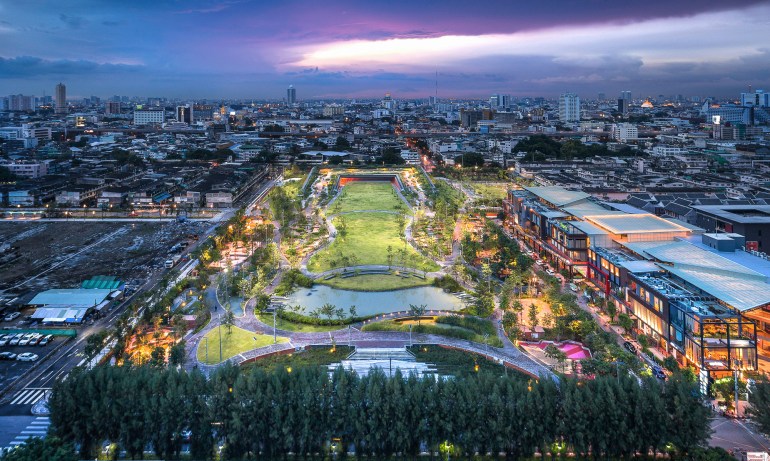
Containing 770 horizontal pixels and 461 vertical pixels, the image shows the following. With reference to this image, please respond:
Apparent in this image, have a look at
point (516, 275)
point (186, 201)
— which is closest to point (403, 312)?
point (516, 275)

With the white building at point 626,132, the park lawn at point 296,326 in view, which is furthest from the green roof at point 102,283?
the white building at point 626,132

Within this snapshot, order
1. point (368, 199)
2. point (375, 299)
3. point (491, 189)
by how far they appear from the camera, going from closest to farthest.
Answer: point (375, 299), point (368, 199), point (491, 189)

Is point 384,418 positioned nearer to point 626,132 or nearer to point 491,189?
point 491,189

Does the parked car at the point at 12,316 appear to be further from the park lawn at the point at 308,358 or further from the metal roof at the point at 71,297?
the park lawn at the point at 308,358

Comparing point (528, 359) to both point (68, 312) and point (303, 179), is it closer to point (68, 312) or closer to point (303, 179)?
point (68, 312)

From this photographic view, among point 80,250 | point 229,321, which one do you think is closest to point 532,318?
point 229,321

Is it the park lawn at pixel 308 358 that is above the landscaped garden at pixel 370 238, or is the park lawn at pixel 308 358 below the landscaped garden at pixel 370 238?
below
